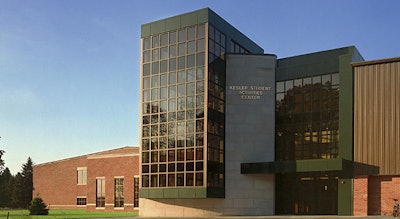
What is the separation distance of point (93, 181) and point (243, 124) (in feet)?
96.9

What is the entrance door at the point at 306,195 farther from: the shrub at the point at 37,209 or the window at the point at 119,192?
the shrub at the point at 37,209

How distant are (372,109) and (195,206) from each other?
17.6m

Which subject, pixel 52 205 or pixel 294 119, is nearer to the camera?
pixel 294 119

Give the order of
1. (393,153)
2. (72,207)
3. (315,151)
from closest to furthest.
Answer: (393,153)
(315,151)
(72,207)

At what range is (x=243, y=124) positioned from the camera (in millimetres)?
48812

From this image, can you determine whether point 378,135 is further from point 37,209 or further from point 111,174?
point 37,209

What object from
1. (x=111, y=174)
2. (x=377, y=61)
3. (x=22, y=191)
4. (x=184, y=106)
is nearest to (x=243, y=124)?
(x=184, y=106)

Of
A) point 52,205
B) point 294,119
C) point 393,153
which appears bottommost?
point 52,205

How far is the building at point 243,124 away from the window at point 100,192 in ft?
63.6

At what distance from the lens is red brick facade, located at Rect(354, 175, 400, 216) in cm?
4247

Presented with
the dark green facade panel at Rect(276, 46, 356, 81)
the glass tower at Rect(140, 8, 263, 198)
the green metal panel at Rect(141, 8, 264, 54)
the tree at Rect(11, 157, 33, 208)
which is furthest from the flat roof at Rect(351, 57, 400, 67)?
the tree at Rect(11, 157, 33, 208)

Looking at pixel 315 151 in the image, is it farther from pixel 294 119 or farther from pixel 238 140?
pixel 238 140

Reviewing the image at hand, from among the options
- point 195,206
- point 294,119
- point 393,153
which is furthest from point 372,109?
point 195,206

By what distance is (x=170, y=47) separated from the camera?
49.5 m
